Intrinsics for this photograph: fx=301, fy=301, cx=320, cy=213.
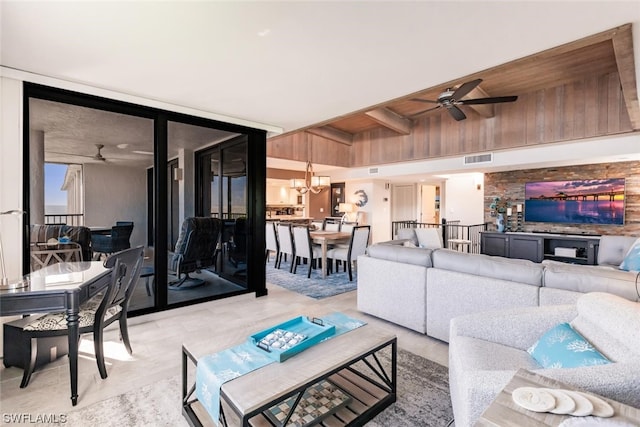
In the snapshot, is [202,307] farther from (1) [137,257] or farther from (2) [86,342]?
(1) [137,257]

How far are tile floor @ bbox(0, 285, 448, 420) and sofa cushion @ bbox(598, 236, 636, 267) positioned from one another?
3.87 meters

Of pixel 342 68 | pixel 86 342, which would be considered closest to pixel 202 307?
pixel 86 342

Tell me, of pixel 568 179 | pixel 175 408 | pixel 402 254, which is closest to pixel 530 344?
pixel 402 254

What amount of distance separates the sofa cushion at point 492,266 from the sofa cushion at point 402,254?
9 cm

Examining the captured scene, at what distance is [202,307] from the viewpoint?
3.75 m

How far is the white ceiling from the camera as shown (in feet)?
5.68

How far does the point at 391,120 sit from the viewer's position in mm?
6891

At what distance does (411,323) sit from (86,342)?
3.13 metres

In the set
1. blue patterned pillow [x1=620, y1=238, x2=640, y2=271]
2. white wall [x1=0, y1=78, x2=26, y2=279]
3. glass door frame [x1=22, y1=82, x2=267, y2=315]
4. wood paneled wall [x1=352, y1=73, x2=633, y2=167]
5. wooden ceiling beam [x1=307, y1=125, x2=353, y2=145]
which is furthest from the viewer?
wooden ceiling beam [x1=307, y1=125, x2=353, y2=145]

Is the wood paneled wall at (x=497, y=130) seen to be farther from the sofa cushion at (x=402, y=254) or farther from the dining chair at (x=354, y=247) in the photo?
the sofa cushion at (x=402, y=254)

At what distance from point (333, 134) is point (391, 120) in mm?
1972

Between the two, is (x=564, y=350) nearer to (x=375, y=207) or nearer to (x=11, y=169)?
(x=11, y=169)

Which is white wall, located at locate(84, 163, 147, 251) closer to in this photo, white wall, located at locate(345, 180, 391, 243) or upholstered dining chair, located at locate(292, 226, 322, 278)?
upholstered dining chair, located at locate(292, 226, 322, 278)

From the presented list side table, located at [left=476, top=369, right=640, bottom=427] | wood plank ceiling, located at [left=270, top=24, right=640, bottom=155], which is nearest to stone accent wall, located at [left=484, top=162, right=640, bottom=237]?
wood plank ceiling, located at [left=270, top=24, right=640, bottom=155]
